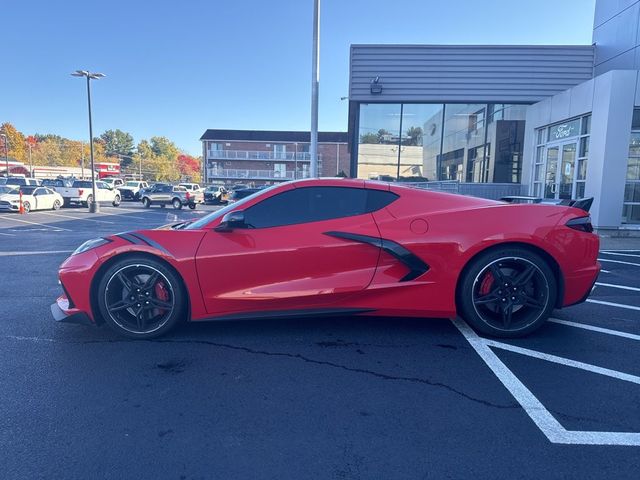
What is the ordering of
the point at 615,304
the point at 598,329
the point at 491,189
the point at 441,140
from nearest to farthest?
the point at 598,329
the point at 615,304
the point at 491,189
the point at 441,140

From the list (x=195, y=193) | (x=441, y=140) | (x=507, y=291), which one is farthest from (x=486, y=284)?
(x=195, y=193)

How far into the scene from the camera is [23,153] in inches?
3716

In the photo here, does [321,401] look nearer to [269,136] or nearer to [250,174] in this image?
[250,174]

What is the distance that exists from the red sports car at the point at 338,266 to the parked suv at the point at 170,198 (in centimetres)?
2556

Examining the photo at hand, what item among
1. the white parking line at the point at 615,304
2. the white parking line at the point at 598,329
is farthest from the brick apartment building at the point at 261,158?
the white parking line at the point at 598,329

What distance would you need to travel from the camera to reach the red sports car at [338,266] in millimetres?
3701

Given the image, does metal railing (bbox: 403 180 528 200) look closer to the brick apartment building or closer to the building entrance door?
the building entrance door

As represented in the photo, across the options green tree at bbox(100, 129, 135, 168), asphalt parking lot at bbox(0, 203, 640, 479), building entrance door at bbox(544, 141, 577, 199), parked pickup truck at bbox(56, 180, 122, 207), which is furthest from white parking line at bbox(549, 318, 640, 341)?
green tree at bbox(100, 129, 135, 168)

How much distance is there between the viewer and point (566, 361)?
3.42 m

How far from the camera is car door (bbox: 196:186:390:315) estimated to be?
369cm

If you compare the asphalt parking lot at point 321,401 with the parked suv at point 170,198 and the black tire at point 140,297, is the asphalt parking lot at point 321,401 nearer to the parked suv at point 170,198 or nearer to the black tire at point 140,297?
the black tire at point 140,297

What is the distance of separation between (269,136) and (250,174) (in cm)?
669

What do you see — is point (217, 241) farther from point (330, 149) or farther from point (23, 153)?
point (23, 153)

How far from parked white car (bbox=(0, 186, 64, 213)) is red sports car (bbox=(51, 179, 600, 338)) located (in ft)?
66.9
